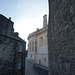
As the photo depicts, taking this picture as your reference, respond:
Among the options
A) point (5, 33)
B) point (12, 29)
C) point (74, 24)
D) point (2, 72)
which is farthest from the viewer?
point (12, 29)

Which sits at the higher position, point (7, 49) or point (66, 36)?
point (66, 36)

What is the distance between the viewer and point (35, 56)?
15.8 meters

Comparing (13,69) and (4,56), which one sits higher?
(4,56)

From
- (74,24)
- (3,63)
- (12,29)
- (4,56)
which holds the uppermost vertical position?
(12,29)

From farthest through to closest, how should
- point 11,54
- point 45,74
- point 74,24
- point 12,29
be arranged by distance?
point 45,74
point 12,29
point 11,54
point 74,24

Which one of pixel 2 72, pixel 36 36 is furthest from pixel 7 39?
pixel 36 36

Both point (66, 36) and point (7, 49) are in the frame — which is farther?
point (7, 49)

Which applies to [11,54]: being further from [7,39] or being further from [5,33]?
[5,33]

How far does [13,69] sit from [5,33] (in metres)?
3.61

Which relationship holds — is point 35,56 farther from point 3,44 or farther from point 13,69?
point 3,44

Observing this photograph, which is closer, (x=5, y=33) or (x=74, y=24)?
(x=74, y=24)

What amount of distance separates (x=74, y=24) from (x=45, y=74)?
10.7 m

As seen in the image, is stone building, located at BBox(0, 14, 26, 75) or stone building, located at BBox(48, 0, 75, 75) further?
stone building, located at BBox(0, 14, 26, 75)

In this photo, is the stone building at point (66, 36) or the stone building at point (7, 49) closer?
the stone building at point (66, 36)
